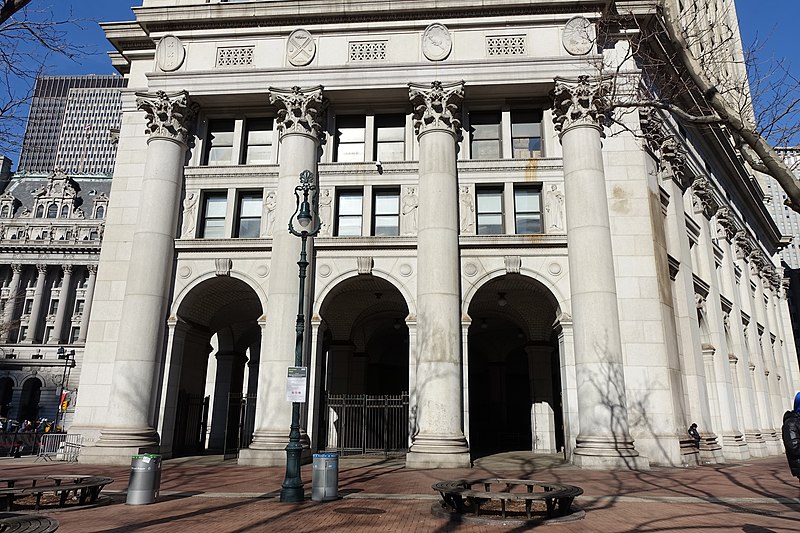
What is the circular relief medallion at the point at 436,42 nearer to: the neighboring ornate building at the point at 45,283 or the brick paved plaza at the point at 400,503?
the brick paved plaza at the point at 400,503

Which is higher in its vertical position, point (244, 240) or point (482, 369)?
point (244, 240)

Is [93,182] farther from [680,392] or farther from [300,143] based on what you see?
[680,392]

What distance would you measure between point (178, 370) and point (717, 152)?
32641 mm

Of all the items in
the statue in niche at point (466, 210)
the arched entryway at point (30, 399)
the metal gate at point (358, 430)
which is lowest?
the metal gate at point (358, 430)

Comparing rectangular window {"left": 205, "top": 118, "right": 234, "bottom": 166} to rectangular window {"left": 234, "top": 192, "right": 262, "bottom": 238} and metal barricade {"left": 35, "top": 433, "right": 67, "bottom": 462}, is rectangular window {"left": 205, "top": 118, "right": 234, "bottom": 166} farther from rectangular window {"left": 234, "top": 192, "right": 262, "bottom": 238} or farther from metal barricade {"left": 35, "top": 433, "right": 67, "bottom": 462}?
metal barricade {"left": 35, "top": 433, "right": 67, "bottom": 462}

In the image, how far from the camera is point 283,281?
21.6m

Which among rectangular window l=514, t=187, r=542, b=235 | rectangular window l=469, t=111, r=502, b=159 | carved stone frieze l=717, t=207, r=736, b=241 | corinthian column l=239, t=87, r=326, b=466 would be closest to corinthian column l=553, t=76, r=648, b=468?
rectangular window l=514, t=187, r=542, b=235

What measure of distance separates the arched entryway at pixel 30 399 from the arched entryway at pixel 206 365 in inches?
2367

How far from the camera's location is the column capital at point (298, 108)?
920 inches

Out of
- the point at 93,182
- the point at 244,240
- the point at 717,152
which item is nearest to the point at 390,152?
the point at 244,240

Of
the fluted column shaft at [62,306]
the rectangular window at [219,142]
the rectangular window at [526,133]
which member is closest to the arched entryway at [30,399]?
the fluted column shaft at [62,306]

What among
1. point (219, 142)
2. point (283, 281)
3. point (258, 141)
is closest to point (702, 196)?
point (283, 281)

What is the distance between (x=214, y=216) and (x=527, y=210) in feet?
42.5

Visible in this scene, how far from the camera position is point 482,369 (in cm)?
3528
